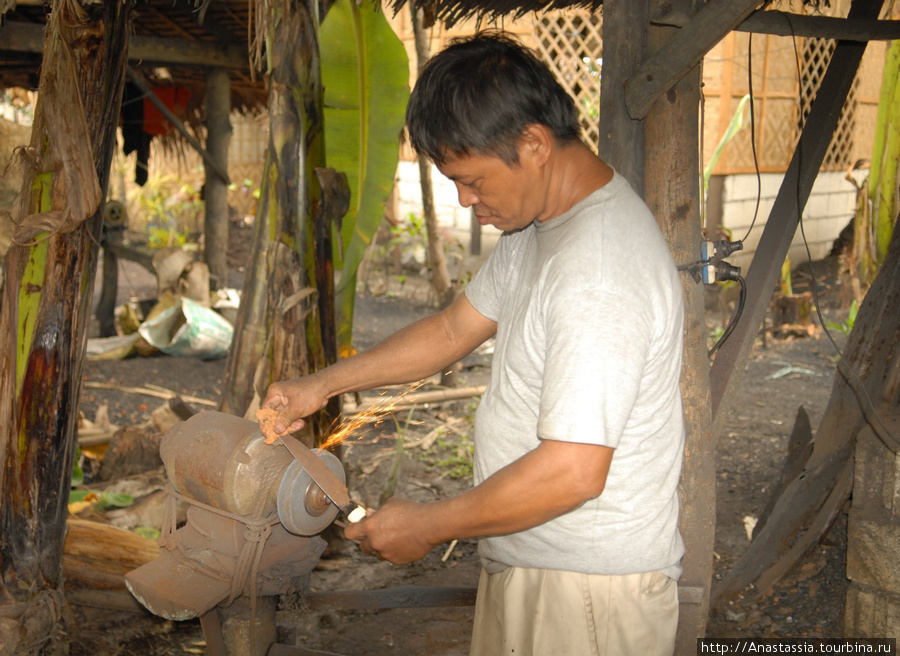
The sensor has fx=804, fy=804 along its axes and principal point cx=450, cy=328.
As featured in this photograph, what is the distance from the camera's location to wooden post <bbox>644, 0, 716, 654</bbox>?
228 cm

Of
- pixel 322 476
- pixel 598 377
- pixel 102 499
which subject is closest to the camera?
pixel 598 377

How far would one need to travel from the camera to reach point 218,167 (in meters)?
7.57

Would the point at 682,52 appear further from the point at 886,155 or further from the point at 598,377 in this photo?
the point at 886,155

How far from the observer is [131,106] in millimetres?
8055

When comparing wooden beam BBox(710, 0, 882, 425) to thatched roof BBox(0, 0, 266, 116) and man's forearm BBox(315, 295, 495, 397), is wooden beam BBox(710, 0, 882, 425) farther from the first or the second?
thatched roof BBox(0, 0, 266, 116)

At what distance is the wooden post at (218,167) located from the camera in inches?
291

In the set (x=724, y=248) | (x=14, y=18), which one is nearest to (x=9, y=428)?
(x=724, y=248)

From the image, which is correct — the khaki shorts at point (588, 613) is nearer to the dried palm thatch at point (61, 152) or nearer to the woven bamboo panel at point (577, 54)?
the dried palm thatch at point (61, 152)

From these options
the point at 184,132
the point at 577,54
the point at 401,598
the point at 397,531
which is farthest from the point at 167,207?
the point at 397,531

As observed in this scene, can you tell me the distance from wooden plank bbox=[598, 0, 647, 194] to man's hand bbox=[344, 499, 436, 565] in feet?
3.83

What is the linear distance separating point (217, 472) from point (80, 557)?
1913mm

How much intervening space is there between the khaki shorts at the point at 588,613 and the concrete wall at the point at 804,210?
7.71 metres

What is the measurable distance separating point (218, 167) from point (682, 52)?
617cm

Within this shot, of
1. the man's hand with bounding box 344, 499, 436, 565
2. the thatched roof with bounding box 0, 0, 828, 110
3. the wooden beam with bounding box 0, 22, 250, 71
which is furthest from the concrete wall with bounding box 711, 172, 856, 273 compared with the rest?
the man's hand with bounding box 344, 499, 436, 565
